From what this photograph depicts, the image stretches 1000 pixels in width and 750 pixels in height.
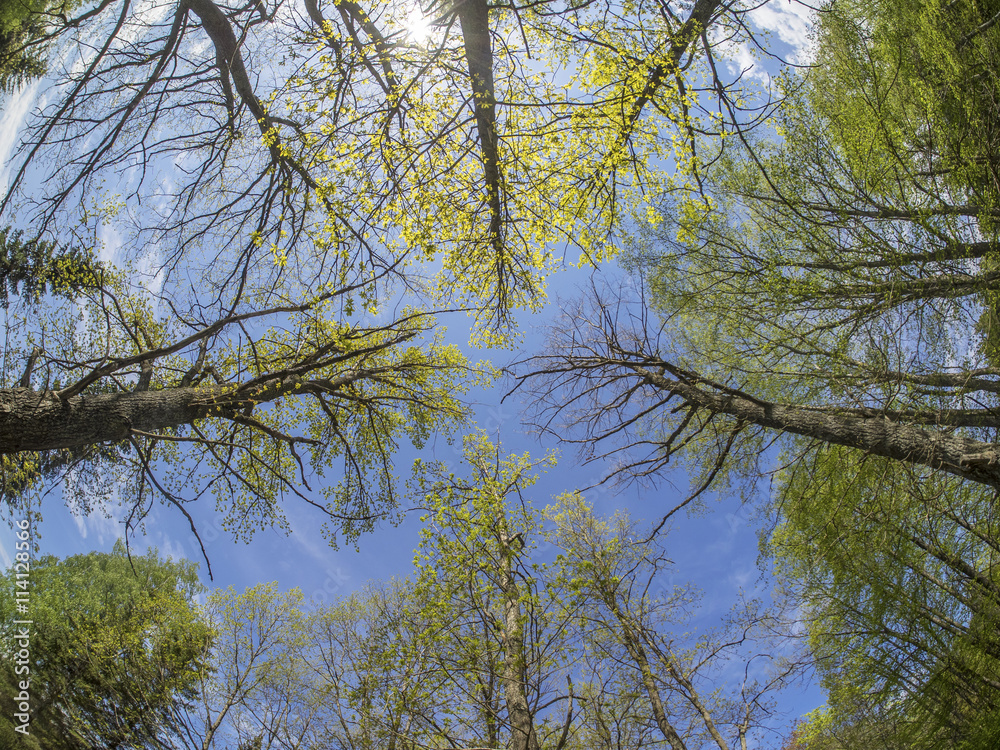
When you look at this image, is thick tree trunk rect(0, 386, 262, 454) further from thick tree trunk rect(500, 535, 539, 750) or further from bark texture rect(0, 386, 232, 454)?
thick tree trunk rect(500, 535, 539, 750)

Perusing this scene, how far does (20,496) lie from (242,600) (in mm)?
5027

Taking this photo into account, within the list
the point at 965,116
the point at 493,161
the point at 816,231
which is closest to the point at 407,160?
the point at 493,161

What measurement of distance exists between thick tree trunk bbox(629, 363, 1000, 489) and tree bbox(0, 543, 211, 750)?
8.78 meters

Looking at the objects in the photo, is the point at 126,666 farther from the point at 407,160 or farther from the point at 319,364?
the point at 407,160

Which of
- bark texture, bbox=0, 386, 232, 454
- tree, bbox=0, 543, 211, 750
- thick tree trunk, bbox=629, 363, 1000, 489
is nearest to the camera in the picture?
thick tree trunk, bbox=629, 363, 1000, 489

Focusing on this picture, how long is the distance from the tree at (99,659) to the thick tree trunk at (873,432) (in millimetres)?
8780

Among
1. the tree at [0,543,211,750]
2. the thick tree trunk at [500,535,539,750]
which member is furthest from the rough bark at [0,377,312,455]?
the tree at [0,543,211,750]

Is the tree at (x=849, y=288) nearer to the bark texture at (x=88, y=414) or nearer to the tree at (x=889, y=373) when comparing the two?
the tree at (x=889, y=373)

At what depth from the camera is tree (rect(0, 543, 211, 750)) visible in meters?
8.03

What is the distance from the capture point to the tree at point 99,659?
26.3 feet

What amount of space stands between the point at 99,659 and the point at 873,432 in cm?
1293

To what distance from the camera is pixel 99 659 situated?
8.84m

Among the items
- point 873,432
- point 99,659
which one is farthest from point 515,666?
point 99,659

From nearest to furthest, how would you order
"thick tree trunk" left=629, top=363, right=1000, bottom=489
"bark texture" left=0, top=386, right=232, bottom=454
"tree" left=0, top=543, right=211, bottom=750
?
"thick tree trunk" left=629, top=363, right=1000, bottom=489 → "bark texture" left=0, top=386, right=232, bottom=454 → "tree" left=0, top=543, right=211, bottom=750
